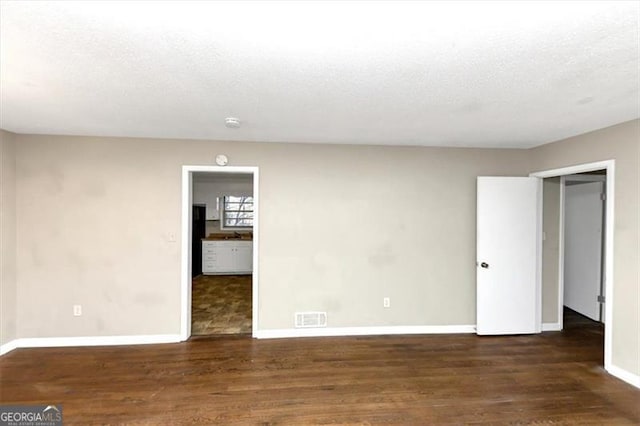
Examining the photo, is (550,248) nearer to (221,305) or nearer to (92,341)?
(221,305)

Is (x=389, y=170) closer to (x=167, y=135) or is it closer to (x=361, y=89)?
(x=361, y=89)

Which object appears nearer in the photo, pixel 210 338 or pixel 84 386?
pixel 84 386

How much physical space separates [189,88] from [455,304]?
3.78 metres

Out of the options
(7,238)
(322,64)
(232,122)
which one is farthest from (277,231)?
(7,238)

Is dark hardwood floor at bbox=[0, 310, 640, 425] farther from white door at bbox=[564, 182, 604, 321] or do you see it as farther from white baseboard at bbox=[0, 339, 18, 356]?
white door at bbox=[564, 182, 604, 321]

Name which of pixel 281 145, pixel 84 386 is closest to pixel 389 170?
pixel 281 145

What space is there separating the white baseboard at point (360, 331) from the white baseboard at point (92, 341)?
106 cm

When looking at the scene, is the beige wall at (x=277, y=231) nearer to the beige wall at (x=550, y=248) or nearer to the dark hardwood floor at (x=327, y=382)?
the dark hardwood floor at (x=327, y=382)

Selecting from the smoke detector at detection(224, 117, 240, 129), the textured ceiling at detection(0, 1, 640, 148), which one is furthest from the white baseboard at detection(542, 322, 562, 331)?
the smoke detector at detection(224, 117, 240, 129)

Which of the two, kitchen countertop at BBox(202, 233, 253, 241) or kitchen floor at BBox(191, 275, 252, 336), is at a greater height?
kitchen countertop at BBox(202, 233, 253, 241)

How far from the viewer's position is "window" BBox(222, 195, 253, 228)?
8.05 metres

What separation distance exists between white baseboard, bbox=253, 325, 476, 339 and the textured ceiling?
2.39 meters

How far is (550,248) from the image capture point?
163 inches

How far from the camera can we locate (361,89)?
2137 mm
